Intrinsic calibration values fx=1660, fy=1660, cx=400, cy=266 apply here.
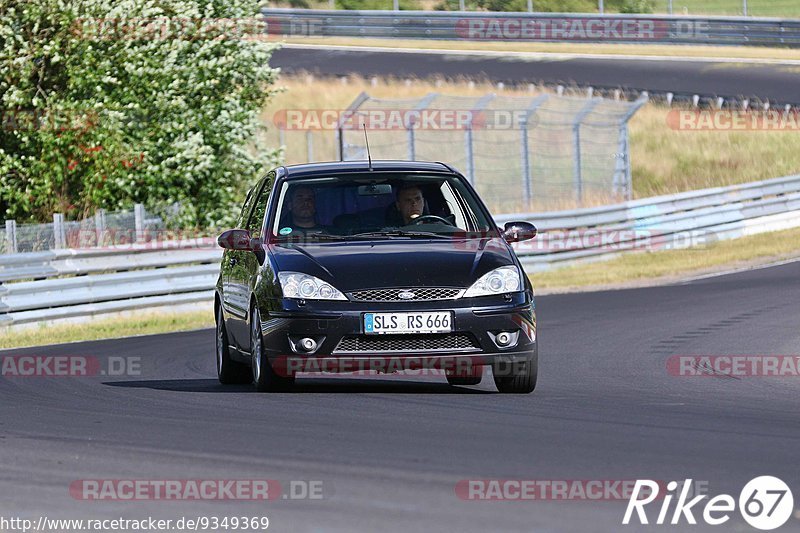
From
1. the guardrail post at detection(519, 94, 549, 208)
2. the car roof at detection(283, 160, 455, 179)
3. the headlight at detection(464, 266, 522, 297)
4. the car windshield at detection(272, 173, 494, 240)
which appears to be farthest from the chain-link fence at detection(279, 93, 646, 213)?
the headlight at detection(464, 266, 522, 297)

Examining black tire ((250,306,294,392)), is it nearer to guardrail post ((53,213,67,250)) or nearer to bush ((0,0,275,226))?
guardrail post ((53,213,67,250))

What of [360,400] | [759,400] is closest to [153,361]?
[360,400]

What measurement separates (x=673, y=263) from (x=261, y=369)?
17363 millimetres

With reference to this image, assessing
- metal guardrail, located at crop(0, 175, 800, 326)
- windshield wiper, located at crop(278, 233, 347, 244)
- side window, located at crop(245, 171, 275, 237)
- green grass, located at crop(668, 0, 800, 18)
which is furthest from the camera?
green grass, located at crop(668, 0, 800, 18)

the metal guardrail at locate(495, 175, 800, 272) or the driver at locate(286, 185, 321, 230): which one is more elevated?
the driver at locate(286, 185, 321, 230)

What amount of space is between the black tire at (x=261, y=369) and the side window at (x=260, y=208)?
0.93 m

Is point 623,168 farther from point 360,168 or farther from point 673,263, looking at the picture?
point 360,168

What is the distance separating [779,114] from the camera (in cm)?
4053

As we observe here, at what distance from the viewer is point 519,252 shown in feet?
85.4

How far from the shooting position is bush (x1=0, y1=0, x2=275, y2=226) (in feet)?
81.9

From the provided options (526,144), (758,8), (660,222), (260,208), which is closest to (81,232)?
(526,144)

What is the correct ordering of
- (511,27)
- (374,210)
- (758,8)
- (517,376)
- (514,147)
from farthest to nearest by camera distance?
(758,8), (511,27), (514,147), (374,210), (517,376)

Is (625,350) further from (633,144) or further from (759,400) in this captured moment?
(633,144)

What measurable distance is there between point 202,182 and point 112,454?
18.9m
